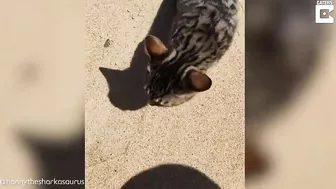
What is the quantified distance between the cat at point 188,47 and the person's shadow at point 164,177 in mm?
181

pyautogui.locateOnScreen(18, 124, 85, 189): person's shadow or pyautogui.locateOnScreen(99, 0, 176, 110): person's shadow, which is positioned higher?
pyautogui.locateOnScreen(99, 0, 176, 110): person's shadow

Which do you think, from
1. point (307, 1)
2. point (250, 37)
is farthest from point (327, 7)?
point (250, 37)

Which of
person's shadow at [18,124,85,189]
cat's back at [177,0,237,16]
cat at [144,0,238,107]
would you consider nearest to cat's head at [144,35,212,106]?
cat at [144,0,238,107]

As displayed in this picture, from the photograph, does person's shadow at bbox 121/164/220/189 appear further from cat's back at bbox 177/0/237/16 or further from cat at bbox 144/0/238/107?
cat's back at bbox 177/0/237/16

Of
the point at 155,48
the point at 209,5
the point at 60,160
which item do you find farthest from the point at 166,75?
the point at 60,160

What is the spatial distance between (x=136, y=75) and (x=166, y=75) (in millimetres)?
84

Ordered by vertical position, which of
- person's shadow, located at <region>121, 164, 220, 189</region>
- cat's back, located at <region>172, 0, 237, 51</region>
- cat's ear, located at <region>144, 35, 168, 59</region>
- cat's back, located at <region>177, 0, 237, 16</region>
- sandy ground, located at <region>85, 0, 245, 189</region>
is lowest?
person's shadow, located at <region>121, 164, 220, 189</region>

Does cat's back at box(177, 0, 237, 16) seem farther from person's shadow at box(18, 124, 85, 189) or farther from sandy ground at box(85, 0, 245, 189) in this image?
person's shadow at box(18, 124, 85, 189)

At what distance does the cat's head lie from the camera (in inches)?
58.2

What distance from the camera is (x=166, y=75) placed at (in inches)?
58.4

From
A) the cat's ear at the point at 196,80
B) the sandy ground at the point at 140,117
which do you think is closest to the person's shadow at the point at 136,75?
the sandy ground at the point at 140,117

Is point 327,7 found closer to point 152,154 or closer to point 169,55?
point 169,55

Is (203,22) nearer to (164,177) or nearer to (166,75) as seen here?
(166,75)

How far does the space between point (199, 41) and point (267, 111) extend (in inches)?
10.6
